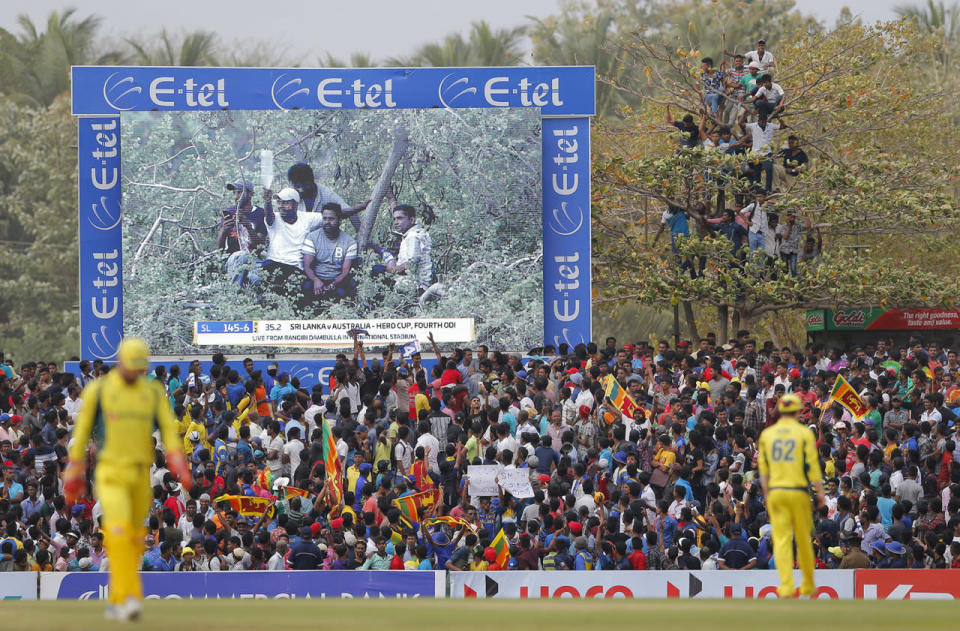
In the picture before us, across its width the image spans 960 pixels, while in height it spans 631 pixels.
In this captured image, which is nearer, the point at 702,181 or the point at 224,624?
the point at 224,624

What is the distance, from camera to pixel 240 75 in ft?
91.8

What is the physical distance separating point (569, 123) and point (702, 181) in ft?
9.06

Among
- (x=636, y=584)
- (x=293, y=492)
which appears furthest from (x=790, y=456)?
(x=293, y=492)

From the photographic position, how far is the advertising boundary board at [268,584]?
56.4ft

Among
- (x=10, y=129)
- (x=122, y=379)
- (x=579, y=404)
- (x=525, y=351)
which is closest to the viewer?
(x=122, y=379)

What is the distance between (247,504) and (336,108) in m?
11.0

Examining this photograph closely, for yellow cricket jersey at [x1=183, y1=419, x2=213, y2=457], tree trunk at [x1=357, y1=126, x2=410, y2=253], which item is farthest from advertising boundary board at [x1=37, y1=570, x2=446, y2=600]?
tree trunk at [x1=357, y1=126, x2=410, y2=253]

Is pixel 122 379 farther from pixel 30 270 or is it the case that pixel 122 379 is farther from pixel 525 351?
pixel 30 270

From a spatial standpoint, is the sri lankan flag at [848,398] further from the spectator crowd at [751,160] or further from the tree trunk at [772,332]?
the tree trunk at [772,332]

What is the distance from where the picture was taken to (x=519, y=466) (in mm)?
19609

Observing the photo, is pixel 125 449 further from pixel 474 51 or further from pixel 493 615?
pixel 474 51

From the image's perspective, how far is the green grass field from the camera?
35.9 ft

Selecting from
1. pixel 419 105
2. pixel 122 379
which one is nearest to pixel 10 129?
pixel 419 105

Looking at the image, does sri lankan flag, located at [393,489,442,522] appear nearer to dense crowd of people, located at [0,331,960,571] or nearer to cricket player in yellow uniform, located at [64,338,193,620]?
dense crowd of people, located at [0,331,960,571]
